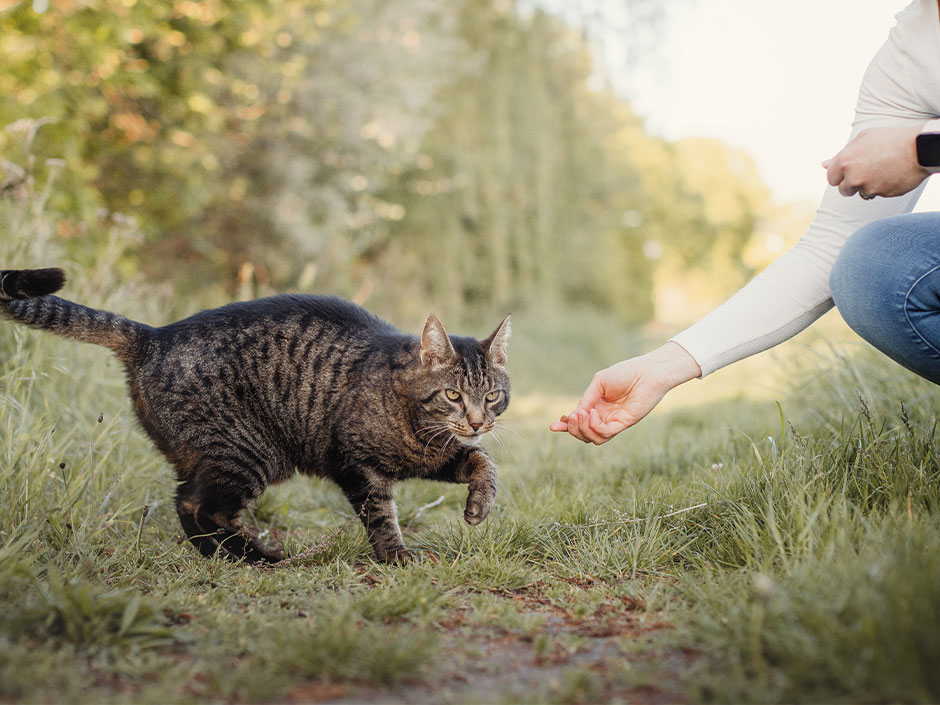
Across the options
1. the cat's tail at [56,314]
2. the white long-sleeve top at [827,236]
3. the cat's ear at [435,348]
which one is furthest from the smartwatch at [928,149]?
the cat's tail at [56,314]

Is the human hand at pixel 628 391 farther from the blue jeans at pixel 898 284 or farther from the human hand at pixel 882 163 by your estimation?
the human hand at pixel 882 163

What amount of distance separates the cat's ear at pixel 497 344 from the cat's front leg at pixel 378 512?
2.38 ft


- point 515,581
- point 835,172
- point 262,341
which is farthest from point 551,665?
point 262,341

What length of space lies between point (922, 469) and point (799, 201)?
110 ft

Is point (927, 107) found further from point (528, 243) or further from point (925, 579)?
point (528, 243)

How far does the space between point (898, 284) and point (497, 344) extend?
1.56 meters

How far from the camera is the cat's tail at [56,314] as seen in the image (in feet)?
7.67

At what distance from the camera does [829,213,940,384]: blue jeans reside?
1.99 metres

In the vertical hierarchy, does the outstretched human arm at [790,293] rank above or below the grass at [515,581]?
above

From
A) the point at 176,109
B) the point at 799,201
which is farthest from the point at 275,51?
the point at 799,201

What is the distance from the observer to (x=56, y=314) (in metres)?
2.61

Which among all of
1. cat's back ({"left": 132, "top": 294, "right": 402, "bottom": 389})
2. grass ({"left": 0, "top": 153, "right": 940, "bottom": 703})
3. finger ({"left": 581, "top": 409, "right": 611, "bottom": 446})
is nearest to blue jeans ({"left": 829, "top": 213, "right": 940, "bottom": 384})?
grass ({"left": 0, "top": 153, "right": 940, "bottom": 703})

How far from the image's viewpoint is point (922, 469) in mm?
2168

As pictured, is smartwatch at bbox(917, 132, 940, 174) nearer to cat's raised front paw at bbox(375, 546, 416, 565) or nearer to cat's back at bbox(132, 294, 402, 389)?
cat's raised front paw at bbox(375, 546, 416, 565)
